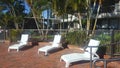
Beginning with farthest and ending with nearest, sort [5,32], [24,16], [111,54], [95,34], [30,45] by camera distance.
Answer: [24,16] → [5,32] → [30,45] → [95,34] → [111,54]

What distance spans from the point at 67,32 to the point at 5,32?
573cm

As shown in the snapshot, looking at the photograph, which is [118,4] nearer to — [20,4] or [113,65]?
[20,4]

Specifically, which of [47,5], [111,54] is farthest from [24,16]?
[111,54]

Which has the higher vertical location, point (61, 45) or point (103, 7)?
point (103, 7)

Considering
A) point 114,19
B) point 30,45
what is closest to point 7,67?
point 30,45

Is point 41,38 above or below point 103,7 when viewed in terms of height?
below

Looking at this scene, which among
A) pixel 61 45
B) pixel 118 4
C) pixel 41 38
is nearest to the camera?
pixel 61 45

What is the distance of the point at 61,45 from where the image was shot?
1750cm

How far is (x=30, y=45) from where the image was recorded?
20.3 metres

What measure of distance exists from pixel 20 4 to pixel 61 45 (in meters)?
33.6

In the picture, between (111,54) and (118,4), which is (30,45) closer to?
(111,54)

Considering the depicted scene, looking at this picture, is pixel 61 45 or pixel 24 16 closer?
pixel 61 45

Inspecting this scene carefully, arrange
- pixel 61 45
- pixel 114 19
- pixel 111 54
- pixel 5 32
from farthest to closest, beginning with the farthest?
pixel 114 19, pixel 5 32, pixel 61 45, pixel 111 54

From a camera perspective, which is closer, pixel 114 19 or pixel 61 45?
pixel 61 45
